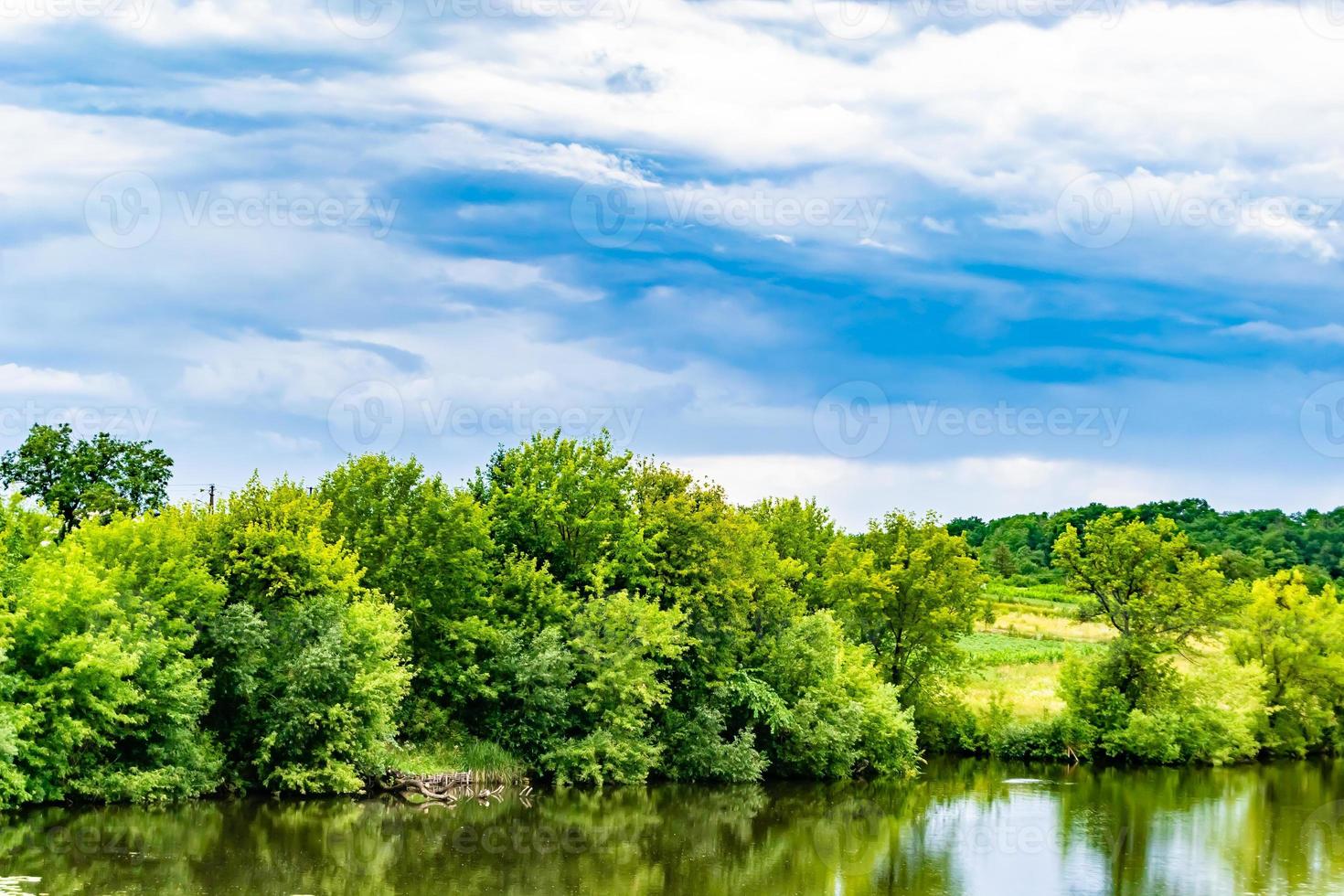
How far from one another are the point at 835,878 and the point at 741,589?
19534mm

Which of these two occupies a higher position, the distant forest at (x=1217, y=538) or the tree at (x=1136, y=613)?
the distant forest at (x=1217, y=538)

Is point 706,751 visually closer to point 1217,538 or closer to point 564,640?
point 564,640

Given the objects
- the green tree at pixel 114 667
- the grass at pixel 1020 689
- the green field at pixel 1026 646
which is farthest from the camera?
the green field at pixel 1026 646

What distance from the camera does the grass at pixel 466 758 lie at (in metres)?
46.7

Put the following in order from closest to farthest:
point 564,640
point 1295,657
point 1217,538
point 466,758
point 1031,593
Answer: point 466,758
point 564,640
point 1295,657
point 1031,593
point 1217,538

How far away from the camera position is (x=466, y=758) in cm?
4756

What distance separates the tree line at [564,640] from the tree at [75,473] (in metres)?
27.8

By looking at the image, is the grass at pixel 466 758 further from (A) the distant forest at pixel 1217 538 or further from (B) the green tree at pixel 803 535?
(A) the distant forest at pixel 1217 538

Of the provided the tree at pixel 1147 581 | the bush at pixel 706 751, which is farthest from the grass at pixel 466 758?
the tree at pixel 1147 581

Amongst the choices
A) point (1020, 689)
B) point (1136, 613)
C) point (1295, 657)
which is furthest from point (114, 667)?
point (1295, 657)

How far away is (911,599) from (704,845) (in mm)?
25842

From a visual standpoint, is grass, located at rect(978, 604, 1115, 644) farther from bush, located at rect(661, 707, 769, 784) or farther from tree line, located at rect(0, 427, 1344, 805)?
bush, located at rect(661, 707, 769, 784)

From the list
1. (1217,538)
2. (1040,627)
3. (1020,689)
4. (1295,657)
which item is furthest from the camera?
(1217,538)

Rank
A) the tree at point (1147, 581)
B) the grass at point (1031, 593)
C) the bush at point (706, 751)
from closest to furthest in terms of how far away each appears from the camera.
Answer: the bush at point (706, 751) → the tree at point (1147, 581) → the grass at point (1031, 593)
